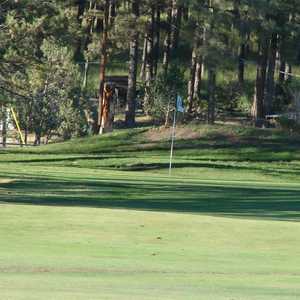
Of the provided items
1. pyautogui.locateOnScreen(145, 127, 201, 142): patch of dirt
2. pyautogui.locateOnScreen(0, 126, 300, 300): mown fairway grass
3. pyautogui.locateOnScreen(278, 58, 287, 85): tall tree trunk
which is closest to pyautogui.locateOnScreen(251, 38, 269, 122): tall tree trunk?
pyautogui.locateOnScreen(278, 58, 287, 85): tall tree trunk

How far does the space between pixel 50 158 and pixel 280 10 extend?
19731 mm

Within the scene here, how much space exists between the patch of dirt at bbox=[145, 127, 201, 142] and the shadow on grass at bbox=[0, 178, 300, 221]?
721 inches

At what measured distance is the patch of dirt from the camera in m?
55.2

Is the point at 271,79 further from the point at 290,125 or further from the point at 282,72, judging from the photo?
the point at 290,125

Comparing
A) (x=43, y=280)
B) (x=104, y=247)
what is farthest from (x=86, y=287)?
Result: (x=104, y=247)

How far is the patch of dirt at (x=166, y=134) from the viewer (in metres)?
55.2

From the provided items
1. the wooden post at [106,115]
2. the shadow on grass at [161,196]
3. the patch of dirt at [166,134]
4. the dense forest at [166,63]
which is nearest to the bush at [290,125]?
the dense forest at [166,63]

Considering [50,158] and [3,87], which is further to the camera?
[50,158]

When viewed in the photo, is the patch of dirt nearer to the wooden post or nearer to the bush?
the bush

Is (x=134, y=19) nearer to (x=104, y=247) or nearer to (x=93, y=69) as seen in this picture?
(x=93, y=69)

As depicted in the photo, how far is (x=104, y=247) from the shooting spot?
15.5m

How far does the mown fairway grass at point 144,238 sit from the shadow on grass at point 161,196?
0.03m

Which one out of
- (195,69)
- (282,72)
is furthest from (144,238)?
(282,72)

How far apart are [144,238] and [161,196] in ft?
43.8
